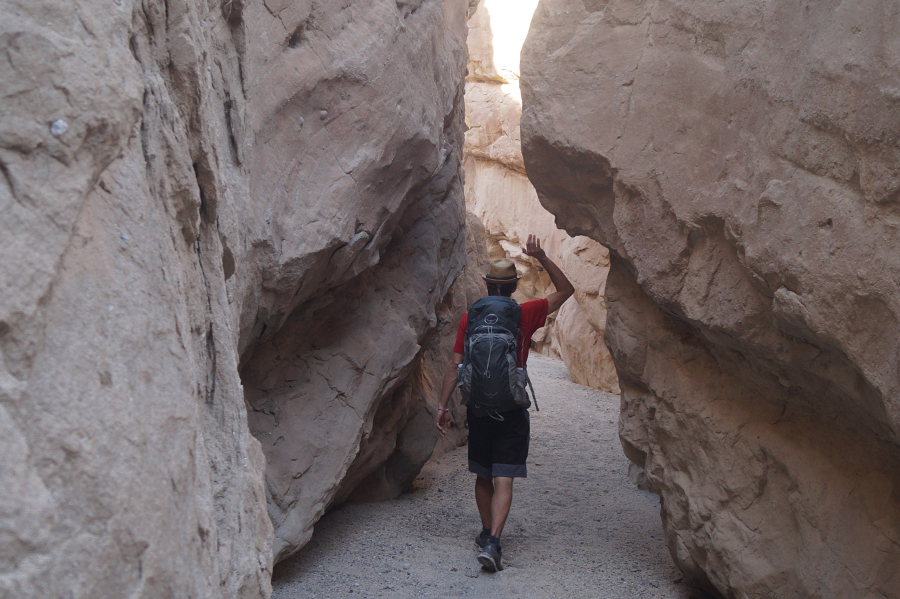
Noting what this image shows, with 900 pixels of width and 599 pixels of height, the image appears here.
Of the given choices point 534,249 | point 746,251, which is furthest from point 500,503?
point 746,251

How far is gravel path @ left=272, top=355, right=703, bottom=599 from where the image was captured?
397cm

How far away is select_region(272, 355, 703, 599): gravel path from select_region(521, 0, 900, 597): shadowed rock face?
55 cm

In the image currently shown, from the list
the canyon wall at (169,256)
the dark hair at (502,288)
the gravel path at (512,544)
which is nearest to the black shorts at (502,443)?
the gravel path at (512,544)

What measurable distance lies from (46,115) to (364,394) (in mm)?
3408

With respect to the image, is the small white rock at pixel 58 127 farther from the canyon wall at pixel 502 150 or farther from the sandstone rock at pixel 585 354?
the canyon wall at pixel 502 150

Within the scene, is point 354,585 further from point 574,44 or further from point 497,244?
point 497,244

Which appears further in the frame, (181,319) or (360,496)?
(360,496)

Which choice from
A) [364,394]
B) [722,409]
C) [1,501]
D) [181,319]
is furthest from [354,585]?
[1,501]

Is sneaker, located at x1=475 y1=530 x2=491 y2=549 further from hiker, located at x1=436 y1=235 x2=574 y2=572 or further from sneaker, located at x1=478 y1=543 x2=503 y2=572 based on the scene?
sneaker, located at x1=478 y1=543 x2=503 y2=572

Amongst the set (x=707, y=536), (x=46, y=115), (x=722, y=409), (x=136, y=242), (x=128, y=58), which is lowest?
(x=707, y=536)

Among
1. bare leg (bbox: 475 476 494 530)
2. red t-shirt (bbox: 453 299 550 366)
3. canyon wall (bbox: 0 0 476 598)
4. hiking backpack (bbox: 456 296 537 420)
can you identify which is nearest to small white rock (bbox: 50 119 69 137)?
canyon wall (bbox: 0 0 476 598)

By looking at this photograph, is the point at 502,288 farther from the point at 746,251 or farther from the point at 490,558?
the point at 746,251

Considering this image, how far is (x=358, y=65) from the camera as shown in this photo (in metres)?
3.78

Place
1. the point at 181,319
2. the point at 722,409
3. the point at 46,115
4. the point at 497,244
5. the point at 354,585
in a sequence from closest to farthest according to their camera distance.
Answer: the point at 46,115 → the point at 181,319 → the point at 722,409 → the point at 354,585 → the point at 497,244
